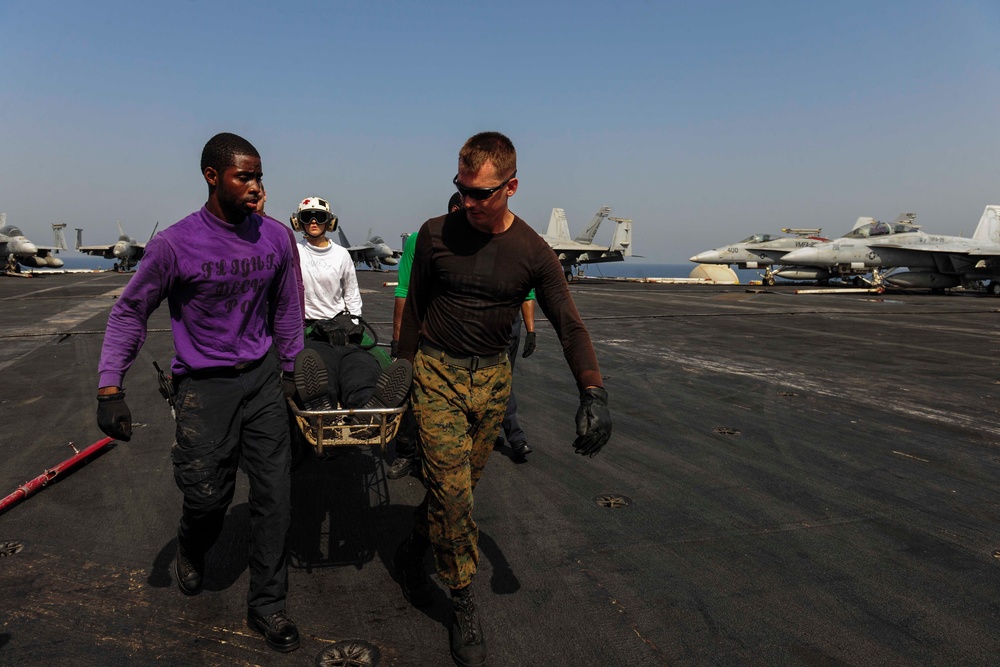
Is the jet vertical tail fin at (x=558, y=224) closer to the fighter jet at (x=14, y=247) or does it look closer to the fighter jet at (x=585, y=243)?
the fighter jet at (x=585, y=243)

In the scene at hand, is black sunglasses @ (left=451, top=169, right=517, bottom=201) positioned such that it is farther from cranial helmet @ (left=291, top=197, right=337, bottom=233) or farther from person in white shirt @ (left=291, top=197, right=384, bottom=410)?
cranial helmet @ (left=291, top=197, right=337, bottom=233)

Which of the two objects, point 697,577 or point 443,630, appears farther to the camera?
point 697,577

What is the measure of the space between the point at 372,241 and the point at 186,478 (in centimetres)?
5612

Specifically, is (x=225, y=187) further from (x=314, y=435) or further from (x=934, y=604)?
(x=934, y=604)

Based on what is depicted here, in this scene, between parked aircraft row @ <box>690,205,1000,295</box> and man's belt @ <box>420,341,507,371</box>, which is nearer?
man's belt @ <box>420,341,507,371</box>

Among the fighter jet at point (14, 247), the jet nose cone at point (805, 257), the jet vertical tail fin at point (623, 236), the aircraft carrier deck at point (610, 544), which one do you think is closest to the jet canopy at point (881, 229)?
the jet nose cone at point (805, 257)

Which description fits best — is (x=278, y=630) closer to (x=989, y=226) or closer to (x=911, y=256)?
(x=911, y=256)

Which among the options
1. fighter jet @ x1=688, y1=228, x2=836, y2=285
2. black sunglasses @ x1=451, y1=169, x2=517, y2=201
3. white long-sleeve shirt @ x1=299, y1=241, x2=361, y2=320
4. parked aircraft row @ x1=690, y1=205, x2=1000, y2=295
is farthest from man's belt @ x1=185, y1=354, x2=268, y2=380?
fighter jet @ x1=688, y1=228, x2=836, y2=285

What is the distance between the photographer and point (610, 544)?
3736 millimetres

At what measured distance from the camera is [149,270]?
9.23 ft

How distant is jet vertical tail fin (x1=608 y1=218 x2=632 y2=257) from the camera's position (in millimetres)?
54559

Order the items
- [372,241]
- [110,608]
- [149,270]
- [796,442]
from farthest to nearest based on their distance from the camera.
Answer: [372,241] → [796,442] → [110,608] → [149,270]

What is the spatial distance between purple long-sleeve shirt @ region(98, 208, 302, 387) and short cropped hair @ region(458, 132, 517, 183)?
1.14 meters

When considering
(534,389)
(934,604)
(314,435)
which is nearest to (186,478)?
(314,435)
